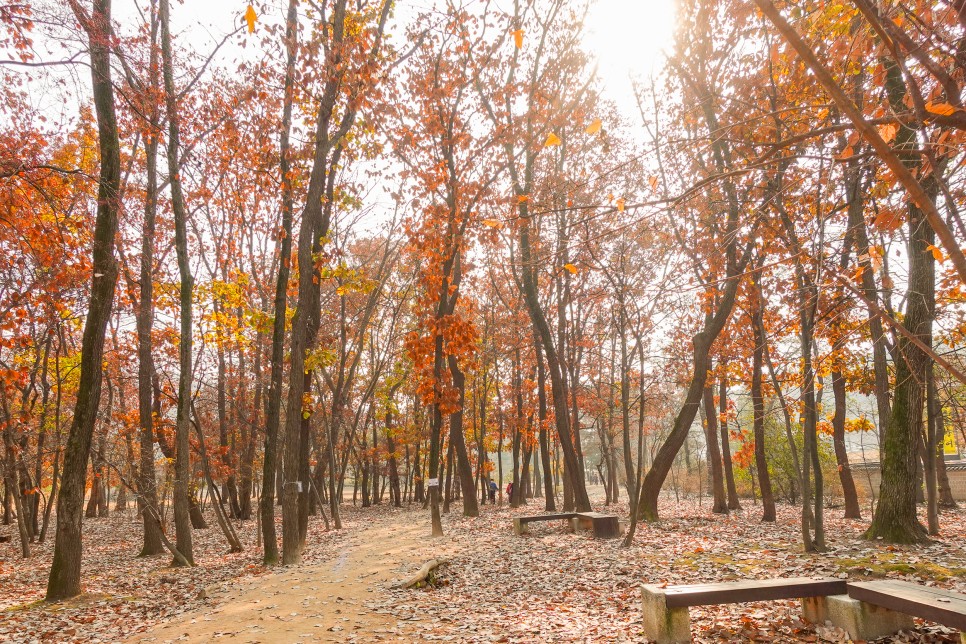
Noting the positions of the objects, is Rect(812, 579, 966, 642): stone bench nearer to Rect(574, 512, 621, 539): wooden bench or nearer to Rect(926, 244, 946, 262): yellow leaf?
Rect(926, 244, 946, 262): yellow leaf

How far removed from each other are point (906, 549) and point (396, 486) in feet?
83.7

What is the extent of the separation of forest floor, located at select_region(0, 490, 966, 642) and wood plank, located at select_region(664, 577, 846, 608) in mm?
320

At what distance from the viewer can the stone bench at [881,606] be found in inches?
155

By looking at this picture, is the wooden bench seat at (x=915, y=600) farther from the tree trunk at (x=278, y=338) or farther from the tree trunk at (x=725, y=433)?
the tree trunk at (x=725, y=433)

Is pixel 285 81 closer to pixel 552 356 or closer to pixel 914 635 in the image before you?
pixel 552 356

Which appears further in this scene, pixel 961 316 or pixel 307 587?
pixel 961 316

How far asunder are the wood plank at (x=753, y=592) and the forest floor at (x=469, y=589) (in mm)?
320

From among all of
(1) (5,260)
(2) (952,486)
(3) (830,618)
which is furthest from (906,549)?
(2) (952,486)

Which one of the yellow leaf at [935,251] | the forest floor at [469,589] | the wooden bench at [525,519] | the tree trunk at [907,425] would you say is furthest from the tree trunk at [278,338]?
the tree trunk at [907,425]

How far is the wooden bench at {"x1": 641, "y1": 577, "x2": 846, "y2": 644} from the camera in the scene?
4754 millimetres

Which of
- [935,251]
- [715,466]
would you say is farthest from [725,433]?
[935,251]

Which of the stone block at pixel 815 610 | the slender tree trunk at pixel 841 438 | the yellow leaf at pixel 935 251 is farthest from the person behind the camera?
the slender tree trunk at pixel 841 438

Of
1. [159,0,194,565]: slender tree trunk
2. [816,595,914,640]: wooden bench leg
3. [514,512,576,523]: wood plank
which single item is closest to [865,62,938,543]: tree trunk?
[816,595,914,640]: wooden bench leg

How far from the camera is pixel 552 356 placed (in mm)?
16141
